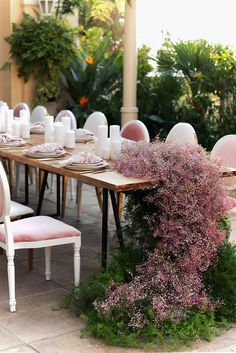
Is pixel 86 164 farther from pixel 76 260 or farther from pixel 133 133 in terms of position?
pixel 133 133

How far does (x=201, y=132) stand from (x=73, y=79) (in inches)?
82.6

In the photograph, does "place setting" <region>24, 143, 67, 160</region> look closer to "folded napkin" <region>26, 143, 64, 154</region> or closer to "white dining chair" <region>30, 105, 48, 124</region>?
Answer: "folded napkin" <region>26, 143, 64, 154</region>

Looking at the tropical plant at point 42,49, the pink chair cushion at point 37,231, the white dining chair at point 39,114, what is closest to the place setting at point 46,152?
the pink chair cushion at point 37,231

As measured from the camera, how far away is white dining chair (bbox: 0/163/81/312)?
12.1 feet

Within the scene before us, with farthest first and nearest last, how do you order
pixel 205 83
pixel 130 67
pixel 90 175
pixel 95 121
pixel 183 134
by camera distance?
pixel 130 67 → pixel 205 83 → pixel 95 121 → pixel 183 134 → pixel 90 175

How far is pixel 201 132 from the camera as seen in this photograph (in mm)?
7918

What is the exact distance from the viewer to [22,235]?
12.2 ft

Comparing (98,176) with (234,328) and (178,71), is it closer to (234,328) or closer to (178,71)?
(234,328)

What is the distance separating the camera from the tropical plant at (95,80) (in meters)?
8.94

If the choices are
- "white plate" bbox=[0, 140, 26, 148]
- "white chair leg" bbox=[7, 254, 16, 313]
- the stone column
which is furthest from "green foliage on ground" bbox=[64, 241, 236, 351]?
the stone column

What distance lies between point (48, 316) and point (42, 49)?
542 centimetres

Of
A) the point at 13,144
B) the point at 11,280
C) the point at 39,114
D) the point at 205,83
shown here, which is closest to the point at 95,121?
the point at 39,114

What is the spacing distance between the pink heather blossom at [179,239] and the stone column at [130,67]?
4.35m

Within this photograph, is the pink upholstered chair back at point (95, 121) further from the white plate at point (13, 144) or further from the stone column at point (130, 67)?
the stone column at point (130, 67)
